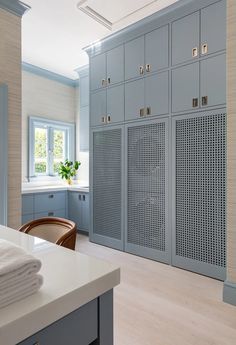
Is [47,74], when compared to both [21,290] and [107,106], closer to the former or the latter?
[107,106]

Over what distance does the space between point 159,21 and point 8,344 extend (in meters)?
3.30

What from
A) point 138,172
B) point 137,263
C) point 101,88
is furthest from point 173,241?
point 101,88

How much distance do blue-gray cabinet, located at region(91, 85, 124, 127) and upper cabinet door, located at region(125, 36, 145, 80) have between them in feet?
0.74

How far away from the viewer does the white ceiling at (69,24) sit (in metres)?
2.80

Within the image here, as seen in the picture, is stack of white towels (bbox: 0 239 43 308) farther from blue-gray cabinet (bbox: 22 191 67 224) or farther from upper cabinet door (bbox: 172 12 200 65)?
blue-gray cabinet (bbox: 22 191 67 224)

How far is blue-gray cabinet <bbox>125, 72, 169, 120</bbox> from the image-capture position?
295cm

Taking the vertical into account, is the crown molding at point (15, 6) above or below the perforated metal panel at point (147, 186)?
above

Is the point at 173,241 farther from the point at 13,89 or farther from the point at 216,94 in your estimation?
the point at 13,89

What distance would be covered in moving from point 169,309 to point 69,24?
335cm

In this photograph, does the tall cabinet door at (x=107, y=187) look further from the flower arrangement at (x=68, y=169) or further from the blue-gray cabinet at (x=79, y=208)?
the flower arrangement at (x=68, y=169)

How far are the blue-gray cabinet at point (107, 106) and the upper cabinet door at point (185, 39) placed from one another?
85 cm

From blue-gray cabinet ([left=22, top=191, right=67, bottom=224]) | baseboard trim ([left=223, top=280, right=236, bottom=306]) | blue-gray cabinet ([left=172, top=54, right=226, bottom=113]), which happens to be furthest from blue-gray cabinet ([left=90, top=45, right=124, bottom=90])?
baseboard trim ([left=223, top=280, right=236, bottom=306])

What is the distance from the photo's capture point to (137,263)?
3025 millimetres

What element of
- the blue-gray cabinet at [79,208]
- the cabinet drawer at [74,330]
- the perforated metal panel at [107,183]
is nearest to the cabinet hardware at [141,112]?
the perforated metal panel at [107,183]
